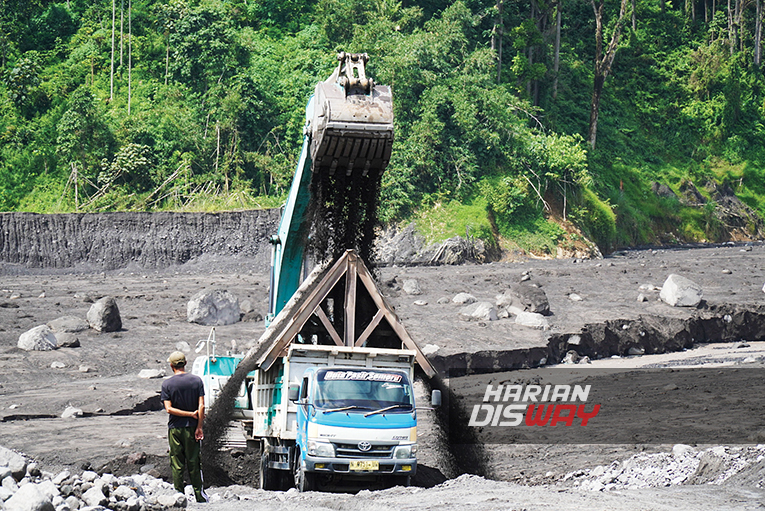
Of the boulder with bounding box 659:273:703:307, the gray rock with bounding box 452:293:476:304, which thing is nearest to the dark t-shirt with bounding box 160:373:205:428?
the gray rock with bounding box 452:293:476:304

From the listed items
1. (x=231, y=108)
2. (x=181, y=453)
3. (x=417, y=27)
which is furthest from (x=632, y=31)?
(x=181, y=453)

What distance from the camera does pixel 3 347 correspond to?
24.7 meters

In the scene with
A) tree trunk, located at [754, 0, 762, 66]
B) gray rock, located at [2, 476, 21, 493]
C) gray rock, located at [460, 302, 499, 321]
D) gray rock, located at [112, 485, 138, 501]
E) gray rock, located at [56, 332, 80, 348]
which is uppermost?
tree trunk, located at [754, 0, 762, 66]

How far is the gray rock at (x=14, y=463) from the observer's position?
9.57 metres

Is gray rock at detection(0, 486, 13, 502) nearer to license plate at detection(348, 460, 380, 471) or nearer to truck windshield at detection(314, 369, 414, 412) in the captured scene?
truck windshield at detection(314, 369, 414, 412)

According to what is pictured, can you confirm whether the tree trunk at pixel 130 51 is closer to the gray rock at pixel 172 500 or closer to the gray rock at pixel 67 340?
the gray rock at pixel 67 340

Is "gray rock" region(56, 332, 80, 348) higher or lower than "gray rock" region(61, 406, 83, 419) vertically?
lower

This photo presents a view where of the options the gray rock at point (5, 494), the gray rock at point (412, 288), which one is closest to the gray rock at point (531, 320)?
the gray rock at point (412, 288)

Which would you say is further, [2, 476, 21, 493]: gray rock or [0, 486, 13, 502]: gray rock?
[2, 476, 21, 493]: gray rock

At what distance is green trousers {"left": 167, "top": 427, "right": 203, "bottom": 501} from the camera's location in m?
10.0


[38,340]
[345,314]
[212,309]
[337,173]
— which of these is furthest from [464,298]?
[345,314]

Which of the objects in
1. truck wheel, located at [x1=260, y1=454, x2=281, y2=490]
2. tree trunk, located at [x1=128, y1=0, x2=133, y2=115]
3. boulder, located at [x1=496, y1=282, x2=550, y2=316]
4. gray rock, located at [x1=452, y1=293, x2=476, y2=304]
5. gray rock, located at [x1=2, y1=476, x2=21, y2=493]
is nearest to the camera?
gray rock, located at [x1=2, y1=476, x2=21, y2=493]

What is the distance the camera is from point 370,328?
12781mm

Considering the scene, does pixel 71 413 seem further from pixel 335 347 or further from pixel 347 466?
pixel 347 466
